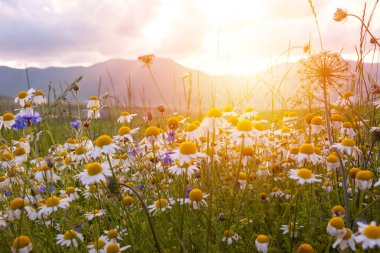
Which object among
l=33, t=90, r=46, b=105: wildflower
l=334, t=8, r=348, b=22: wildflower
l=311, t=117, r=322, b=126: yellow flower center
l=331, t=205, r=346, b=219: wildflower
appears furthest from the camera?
l=33, t=90, r=46, b=105: wildflower

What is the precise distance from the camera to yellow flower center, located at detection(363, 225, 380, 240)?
1756 mm

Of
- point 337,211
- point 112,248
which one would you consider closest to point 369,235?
point 337,211

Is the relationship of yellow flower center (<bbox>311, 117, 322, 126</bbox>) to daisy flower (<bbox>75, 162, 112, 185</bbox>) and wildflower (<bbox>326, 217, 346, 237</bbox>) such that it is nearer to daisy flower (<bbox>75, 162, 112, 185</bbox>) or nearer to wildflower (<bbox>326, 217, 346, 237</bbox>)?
wildflower (<bbox>326, 217, 346, 237</bbox>)

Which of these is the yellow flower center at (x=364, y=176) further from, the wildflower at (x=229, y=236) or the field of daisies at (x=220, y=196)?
the wildflower at (x=229, y=236)

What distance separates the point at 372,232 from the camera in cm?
177

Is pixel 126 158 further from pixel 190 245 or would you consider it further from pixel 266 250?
pixel 266 250

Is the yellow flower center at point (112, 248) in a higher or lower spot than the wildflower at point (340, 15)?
lower

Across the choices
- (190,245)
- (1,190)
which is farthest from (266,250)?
(1,190)

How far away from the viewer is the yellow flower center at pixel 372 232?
1.76 m

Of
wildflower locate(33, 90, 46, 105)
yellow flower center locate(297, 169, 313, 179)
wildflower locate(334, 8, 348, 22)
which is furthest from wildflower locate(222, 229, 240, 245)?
wildflower locate(33, 90, 46, 105)

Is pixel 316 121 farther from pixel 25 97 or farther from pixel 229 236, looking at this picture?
pixel 25 97

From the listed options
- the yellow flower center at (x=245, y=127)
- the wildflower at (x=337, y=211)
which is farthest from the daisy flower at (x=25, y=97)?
the wildflower at (x=337, y=211)

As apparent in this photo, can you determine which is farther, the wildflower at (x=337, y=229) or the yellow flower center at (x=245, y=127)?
the yellow flower center at (x=245, y=127)

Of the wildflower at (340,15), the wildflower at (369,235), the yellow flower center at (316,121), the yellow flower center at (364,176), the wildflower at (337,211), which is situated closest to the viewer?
the wildflower at (369,235)
